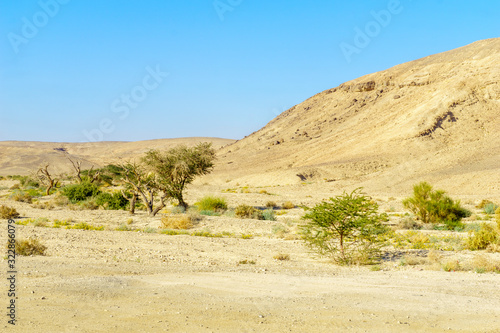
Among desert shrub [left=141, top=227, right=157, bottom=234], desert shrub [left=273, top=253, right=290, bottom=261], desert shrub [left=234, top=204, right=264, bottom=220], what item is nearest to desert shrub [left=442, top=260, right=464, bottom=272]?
desert shrub [left=273, top=253, right=290, bottom=261]

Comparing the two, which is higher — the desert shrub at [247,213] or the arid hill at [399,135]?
the arid hill at [399,135]

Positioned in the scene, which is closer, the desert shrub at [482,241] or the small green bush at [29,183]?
the desert shrub at [482,241]

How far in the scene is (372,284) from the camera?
9.34 m

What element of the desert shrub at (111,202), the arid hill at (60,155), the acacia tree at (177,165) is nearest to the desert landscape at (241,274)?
the desert shrub at (111,202)

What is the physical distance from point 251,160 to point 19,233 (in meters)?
61.4

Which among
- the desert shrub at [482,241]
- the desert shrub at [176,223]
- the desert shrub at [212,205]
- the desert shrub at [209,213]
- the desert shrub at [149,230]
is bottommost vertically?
the desert shrub at [482,241]

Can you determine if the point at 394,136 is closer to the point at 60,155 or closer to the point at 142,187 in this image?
the point at 142,187

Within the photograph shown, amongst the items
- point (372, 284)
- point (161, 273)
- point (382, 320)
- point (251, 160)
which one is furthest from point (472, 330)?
point (251, 160)

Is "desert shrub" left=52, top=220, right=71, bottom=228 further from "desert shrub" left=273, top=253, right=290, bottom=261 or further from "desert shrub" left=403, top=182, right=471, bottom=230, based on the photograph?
"desert shrub" left=403, top=182, right=471, bottom=230

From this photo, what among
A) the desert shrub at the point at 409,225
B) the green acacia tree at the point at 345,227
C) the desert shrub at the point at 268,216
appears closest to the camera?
the green acacia tree at the point at 345,227

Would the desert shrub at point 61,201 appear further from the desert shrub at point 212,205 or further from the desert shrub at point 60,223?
the desert shrub at point 212,205

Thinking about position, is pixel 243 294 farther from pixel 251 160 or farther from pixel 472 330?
pixel 251 160

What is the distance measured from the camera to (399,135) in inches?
2409

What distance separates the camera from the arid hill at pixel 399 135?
48.5 meters
